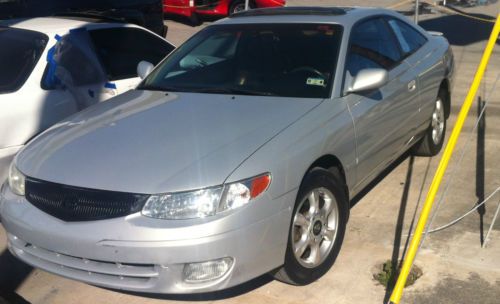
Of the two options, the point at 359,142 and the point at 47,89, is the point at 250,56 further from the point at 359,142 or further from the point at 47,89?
the point at 47,89

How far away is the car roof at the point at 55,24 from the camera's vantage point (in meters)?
5.79

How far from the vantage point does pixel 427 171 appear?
5.89 meters

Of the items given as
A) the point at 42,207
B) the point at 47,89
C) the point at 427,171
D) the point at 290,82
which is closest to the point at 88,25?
the point at 47,89

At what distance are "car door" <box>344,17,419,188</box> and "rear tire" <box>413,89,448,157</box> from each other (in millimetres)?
700

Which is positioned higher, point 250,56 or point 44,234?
point 250,56

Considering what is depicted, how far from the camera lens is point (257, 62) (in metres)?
4.81

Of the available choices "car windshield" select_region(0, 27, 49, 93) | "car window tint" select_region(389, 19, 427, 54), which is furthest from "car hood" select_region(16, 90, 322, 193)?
"car window tint" select_region(389, 19, 427, 54)

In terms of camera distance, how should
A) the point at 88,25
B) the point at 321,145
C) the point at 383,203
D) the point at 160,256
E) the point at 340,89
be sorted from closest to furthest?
the point at 160,256
the point at 321,145
the point at 340,89
the point at 383,203
the point at 88,25

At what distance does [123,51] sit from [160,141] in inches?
102

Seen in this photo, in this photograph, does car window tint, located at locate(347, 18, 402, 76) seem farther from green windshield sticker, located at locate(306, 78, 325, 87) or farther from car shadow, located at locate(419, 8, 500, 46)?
car shadow, located at locate(419, 8, 500, 46)

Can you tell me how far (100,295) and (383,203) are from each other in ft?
7.67

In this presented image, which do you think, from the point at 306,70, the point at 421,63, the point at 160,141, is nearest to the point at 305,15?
the point at 306,70

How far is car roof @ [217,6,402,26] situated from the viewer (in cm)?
497

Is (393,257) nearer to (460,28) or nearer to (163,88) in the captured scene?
(163,88)
